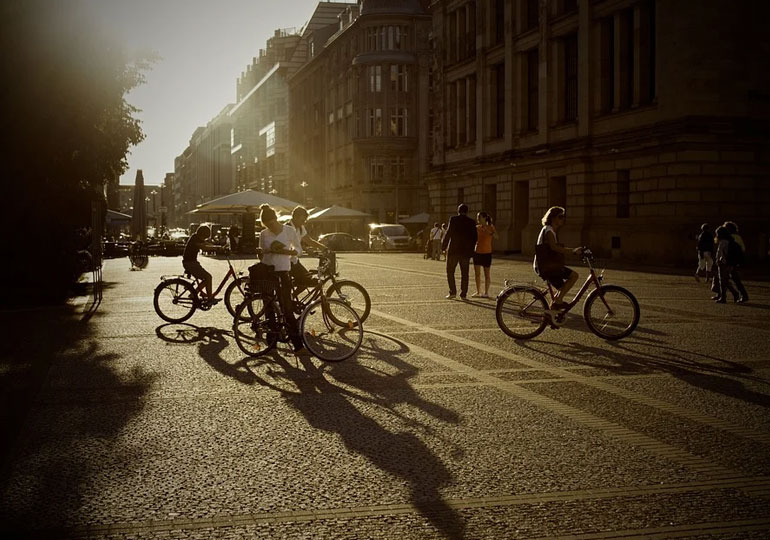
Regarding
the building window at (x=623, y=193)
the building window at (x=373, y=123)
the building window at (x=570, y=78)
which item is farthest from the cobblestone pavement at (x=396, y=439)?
the building window at (x=373, y=123)

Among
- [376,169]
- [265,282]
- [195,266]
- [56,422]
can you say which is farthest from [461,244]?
[376,169]

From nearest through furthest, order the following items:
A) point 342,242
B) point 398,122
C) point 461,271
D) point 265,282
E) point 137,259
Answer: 1. point 265,282
2. point 461,271
3. point 137,259
4. point 342,242
5. point 398,122

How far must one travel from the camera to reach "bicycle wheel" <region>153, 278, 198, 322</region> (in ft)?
50.2

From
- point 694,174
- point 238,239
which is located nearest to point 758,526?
point 694,174

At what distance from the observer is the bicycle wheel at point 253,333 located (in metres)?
11.0

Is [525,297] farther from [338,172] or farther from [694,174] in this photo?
[338,172]

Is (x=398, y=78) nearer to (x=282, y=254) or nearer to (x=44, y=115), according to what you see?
(x=44, y=115)

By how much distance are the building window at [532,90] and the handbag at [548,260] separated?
35427 millimetres

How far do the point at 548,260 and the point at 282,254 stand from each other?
3640mm

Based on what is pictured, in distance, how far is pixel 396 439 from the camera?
6.75 meters

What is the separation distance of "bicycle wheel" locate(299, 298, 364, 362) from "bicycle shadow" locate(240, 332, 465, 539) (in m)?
0.15

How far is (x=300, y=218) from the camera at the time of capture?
13.4m

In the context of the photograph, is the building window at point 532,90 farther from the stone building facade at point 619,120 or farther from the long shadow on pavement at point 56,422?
the long shadow on pavement at point 56,422

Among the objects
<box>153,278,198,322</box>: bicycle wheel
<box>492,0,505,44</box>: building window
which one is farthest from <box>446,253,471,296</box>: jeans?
<box>492,0,505,44</box>: building window
